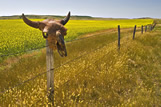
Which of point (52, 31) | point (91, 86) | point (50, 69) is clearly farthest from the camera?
point (91, 86)

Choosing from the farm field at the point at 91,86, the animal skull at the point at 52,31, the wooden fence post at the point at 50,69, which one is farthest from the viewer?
the farm field at the point at 91,86

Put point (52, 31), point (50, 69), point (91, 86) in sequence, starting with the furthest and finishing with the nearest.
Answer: point (91, 86), point (50, 69), point (52, 31)

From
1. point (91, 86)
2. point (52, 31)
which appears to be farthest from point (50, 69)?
point (91, 86)

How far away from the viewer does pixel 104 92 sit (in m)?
3.91

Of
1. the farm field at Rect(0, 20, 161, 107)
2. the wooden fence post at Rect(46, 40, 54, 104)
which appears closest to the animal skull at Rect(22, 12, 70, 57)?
the wooden fence post at Rect(46, 40, 54, 104)

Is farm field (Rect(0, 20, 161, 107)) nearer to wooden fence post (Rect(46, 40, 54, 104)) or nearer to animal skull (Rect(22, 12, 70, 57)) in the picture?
wooden fence post (Rect(46, 40, 54, 104))

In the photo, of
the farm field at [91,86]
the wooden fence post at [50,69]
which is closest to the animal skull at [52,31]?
the wooden fence post at [50,69]

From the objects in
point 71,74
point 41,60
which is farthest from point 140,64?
point 41,60

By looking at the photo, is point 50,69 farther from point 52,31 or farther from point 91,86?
point 91,86

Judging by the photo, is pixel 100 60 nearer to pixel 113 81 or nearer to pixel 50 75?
pixel 113 81

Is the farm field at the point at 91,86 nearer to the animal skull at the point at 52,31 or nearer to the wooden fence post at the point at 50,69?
the wooden fence post at the point at 50,69

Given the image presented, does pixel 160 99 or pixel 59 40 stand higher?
pixel 59 40

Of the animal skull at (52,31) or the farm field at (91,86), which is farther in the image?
the farm field at (91,86)

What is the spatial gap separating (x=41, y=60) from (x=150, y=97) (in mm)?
4893
